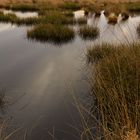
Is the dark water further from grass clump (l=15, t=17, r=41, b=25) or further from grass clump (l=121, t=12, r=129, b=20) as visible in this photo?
grass clump (l=121, t=12, r=129, b=20)

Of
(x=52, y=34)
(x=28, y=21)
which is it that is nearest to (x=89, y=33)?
(x=52, y=34)

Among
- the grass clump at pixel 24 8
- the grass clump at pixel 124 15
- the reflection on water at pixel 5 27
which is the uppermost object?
the grass clump at pixel 124 15

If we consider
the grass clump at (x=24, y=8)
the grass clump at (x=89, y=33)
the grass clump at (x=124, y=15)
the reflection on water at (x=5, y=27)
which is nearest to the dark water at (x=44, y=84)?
the grass clump at (x=89, y=33)

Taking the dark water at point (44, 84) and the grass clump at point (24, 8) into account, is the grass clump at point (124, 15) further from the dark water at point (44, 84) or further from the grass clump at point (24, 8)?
the grass clump at point (24, 8)

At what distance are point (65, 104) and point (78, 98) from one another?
0.35 meters

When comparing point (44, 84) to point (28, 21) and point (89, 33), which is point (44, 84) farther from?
point (28, 21)

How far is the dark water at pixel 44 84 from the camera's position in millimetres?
5841

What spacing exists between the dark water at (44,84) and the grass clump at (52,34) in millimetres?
365

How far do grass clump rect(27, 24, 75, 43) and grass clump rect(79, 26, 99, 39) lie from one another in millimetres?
412

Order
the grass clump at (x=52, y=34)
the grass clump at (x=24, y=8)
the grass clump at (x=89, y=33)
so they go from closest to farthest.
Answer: the grass clump at (x=52, y=34)
the grass clump at (x=89, y=33)
the grass clump at (x=24, y=8)

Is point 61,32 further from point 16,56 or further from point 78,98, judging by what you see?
point 78,98

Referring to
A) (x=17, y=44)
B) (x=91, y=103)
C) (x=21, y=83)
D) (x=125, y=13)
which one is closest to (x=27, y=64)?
(x=21, y=83)

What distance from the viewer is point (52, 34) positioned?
13.0 meters

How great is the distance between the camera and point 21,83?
8086 mm
